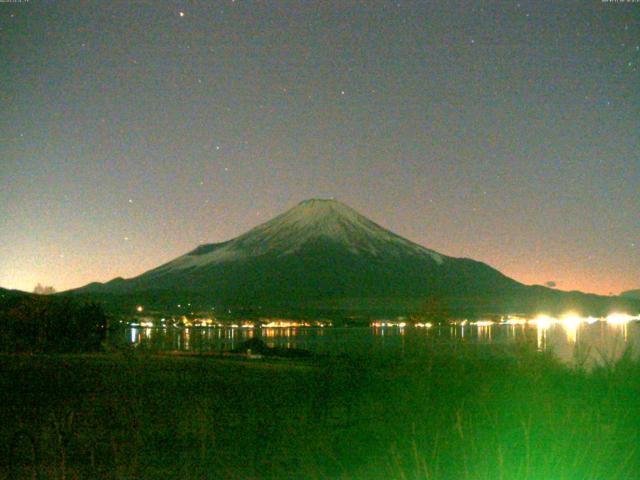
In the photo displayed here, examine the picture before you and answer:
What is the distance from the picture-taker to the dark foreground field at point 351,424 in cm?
838

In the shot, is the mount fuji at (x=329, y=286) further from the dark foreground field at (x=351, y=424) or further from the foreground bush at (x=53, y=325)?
the dark foreground field at (x=351, y=424)

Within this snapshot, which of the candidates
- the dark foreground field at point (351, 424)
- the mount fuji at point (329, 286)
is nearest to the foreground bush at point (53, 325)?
the dark foreground field at point (351, 424)

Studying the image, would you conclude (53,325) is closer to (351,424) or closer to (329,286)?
(351,424)

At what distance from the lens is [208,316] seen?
123 meters

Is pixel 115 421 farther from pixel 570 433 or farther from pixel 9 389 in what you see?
pixel 570 433

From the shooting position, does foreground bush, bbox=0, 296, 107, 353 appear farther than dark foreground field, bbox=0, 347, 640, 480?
Yes

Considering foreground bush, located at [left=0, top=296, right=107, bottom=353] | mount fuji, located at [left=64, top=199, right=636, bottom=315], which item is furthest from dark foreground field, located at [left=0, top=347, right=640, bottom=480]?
mount fuji, located at [left=64, top=199, right=636, bottom=315]

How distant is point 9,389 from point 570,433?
11.9m

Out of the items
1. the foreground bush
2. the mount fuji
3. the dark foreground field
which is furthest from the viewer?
the mount fuji

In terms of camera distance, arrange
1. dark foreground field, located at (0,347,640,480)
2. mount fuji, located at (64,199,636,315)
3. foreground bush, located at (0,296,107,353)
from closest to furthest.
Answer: dark foreground field, located at (0,347,640,480), foreground bush, located at (0,296,107,353), mount fuji, located at (64,199,636,315)

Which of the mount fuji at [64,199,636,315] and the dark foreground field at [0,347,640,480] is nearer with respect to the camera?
the dark foreground field at [0,347,640,480]

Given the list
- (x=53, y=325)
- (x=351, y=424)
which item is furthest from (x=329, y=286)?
(x=351, y=424)

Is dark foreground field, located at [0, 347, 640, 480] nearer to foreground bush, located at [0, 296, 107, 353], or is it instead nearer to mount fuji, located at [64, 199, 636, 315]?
foreground bush, located at [0, 296, 107, 353]

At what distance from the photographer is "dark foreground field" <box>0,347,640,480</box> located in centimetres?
838
